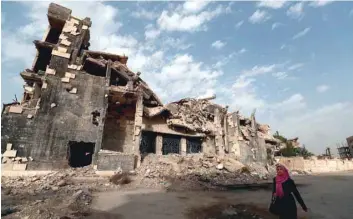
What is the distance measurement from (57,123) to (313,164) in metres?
31.6

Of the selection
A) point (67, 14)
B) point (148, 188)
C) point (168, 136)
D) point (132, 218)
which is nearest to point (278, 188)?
point (132, 218)

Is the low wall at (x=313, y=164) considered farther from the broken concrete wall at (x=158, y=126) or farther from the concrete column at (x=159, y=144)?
the concrete column at (x=159, y=144)

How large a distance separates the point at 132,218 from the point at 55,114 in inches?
335

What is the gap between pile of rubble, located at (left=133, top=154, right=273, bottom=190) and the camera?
11219mm

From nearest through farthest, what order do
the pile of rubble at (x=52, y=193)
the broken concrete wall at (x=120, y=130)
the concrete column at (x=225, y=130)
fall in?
1. the pile of rubble at (x=52, y=193)
2. the broken concrete wall at (x=120, y=130)
3. the concrete column at (x=225, y=130)

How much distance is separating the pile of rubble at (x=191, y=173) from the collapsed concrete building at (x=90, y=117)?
1.06 metres

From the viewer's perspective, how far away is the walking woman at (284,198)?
15.4 ft

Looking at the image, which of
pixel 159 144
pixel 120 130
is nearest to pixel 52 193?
pixel 120 130

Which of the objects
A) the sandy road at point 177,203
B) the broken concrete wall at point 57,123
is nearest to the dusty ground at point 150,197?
the sandy road at point 177,203

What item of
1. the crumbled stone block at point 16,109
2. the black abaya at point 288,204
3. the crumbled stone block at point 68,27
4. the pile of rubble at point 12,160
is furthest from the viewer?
the crumbled stone block at point 68,27

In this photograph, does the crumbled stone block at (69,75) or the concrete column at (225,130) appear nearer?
the crumbled stone block at (69,75)

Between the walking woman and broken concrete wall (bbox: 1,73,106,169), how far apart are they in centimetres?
983

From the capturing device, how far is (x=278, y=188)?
497 centimetres

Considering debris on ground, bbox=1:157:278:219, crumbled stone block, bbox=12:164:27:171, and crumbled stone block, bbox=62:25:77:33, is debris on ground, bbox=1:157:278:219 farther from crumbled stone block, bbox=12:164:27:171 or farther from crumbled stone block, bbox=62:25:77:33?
crumbled stone block, bbox=62:25:77:33
